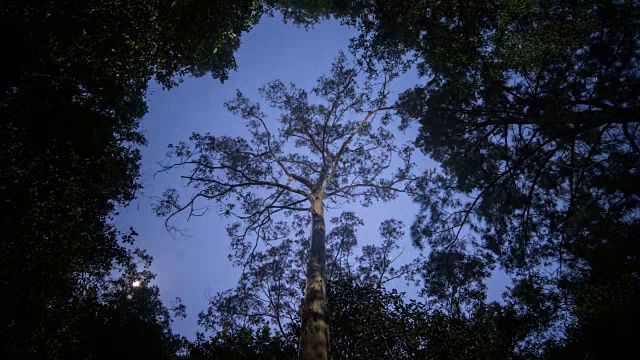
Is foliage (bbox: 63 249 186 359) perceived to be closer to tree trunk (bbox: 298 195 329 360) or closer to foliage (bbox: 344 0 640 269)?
tree trunk (bbox: 298 195 329 360)

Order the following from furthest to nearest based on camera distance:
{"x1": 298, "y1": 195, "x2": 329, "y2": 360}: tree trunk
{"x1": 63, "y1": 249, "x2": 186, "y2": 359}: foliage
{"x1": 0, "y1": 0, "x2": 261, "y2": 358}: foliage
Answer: {"x1": 63, "y1": 249, "x2": 186, "y2": 359}: foliage → {"x1": 298, "y1": 195, "x2": 329, "y2": 360}: tree trunk → {"x1": 0, "y1": 0, "x2": 261, "y2": 358}: foliage

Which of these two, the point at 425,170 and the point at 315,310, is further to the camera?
the point at 425,170

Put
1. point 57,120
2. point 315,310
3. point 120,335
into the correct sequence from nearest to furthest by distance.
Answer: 1. point 57,120
2. point 315,310
3. point 120,335

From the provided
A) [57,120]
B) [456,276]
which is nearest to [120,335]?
[57,120]

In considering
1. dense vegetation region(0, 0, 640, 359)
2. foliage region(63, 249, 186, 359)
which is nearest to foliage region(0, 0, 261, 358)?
dense vegetation region(0, 0, 640, 359)

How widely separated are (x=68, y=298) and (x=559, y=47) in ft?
36.8

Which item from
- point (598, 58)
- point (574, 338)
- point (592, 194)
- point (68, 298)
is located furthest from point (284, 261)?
point (598, 58)

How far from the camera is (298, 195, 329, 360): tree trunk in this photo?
5.62 m

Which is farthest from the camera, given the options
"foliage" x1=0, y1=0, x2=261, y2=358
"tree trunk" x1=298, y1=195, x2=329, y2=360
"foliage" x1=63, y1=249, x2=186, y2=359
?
"foliage" x1=63, y1=249, x2=186, y2=359

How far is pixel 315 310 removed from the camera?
6.41m

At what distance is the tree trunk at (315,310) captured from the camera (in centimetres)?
562

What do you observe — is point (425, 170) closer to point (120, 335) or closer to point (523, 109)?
point (523, 109)

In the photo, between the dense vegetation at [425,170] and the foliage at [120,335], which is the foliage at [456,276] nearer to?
the dense vegetation at [425,170]

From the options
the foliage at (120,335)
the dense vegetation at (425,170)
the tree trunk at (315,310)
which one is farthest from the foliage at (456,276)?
the foliage at (120,335)
